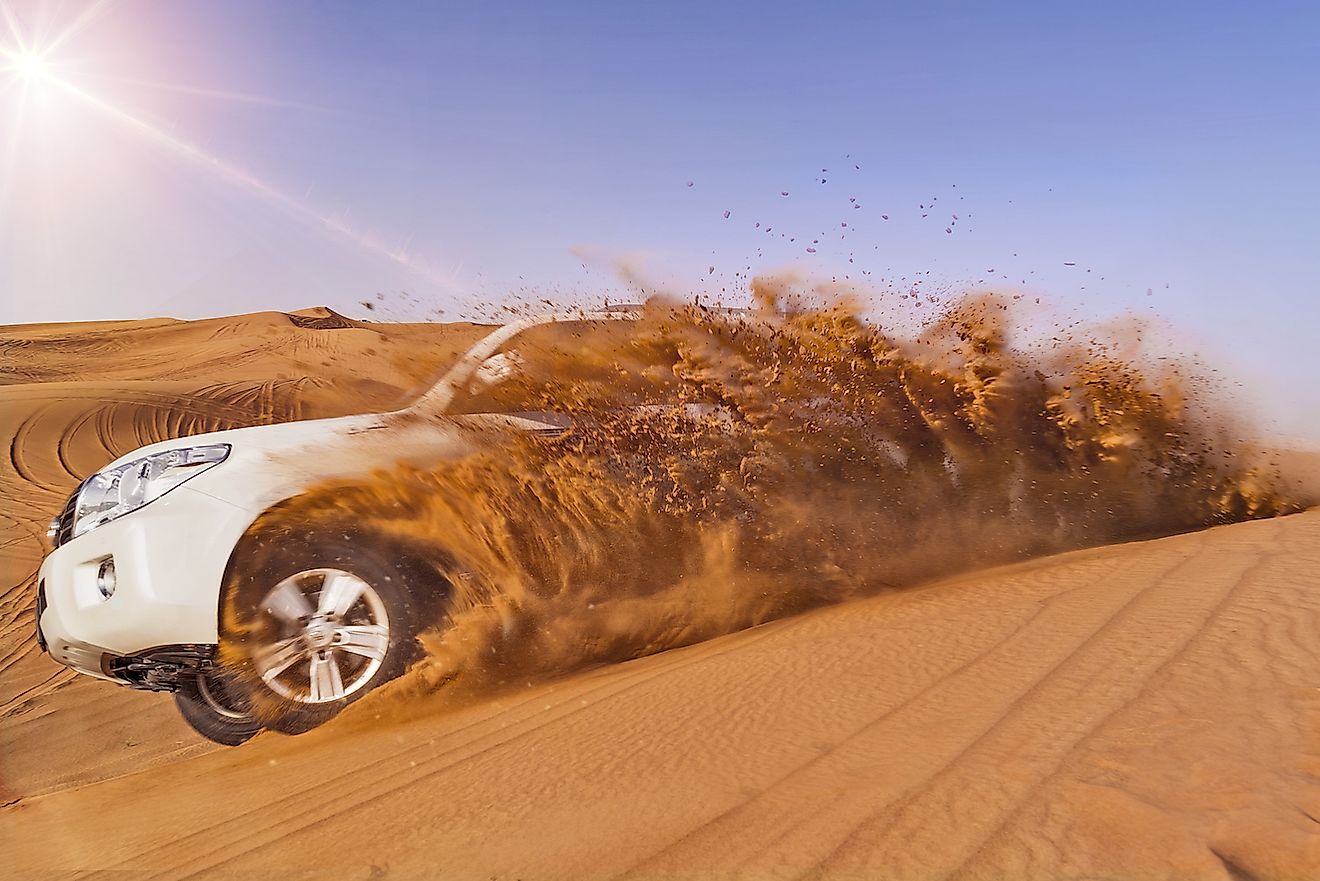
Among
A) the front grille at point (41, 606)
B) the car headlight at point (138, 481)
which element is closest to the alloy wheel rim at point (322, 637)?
the car headlight at point (138, 481)

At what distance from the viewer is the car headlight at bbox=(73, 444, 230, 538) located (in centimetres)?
341

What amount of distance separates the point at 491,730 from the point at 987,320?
15.7 ft

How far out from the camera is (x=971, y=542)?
5.29 meters

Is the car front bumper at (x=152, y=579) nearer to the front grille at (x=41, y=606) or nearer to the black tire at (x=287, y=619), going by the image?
the black tire at (x=287, y=619)

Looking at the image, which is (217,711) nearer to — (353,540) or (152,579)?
(152,579)

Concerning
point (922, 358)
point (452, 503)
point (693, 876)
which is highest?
point (922, 358)

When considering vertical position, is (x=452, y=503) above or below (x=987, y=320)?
below

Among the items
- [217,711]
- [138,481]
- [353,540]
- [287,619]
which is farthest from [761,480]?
[138,481]

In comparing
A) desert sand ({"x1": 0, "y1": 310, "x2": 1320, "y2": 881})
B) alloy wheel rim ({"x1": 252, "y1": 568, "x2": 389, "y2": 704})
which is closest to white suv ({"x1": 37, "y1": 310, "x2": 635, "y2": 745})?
alloy wheel rim ({"x1": 252, "y1": 568, "x2": 389, "y2": 704})

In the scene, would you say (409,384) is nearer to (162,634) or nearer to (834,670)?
(162,634)

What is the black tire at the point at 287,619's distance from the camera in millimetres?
3348

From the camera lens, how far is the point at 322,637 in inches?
135

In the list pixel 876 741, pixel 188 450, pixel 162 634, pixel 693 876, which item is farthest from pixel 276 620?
pixel 876 741

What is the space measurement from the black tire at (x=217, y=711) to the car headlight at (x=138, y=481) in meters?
0.79
